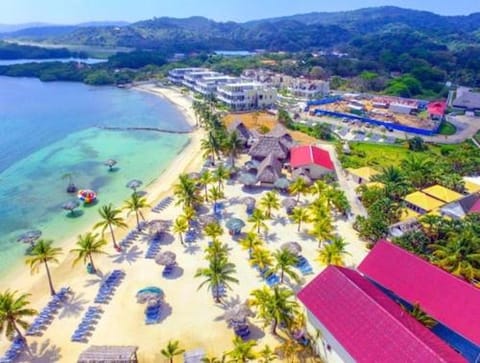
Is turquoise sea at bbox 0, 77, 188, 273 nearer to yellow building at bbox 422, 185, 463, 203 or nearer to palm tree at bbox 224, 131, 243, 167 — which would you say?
palm tree at bbox 224, 131, 243, 167

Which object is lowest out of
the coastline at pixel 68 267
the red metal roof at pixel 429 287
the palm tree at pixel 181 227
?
the coastline at pixel 68 267

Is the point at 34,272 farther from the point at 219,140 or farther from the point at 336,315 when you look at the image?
the point at 219,140

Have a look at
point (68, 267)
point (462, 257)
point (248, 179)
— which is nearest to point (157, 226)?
point (68, 267)

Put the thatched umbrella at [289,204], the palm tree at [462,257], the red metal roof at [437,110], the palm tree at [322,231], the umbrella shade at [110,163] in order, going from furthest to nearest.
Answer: the red metal roof at [437,110], the umbrella shade at [110,163], the thatched umbrella at [289,204], the palm tree at [322,231], the palm tree at [462,257]

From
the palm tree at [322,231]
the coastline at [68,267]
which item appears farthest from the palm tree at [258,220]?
the coastline at [68,267]

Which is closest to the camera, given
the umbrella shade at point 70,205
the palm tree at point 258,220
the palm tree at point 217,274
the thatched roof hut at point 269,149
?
the palm tree at point 217,274

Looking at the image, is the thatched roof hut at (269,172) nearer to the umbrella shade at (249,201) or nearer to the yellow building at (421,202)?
the umbrella shade at (249,201)

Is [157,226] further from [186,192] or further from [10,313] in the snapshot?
Result: [10,313]

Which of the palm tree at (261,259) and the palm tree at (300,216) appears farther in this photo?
the palm tree at (300,216)
